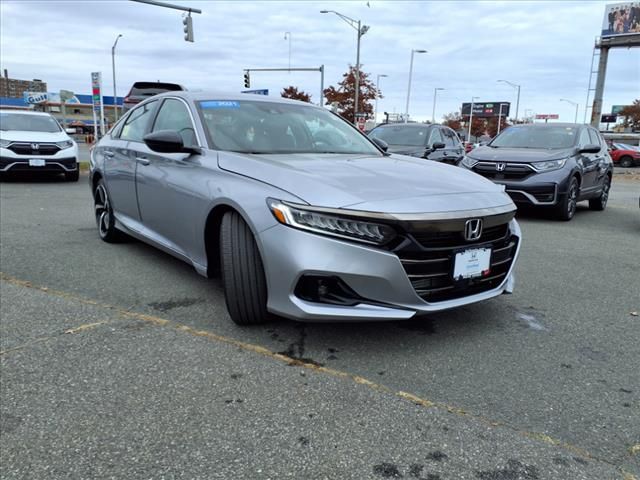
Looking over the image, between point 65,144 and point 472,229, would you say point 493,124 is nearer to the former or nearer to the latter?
point 65,144

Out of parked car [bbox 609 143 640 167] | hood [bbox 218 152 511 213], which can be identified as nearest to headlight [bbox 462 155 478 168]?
hood [bbox 218 152 511 213]

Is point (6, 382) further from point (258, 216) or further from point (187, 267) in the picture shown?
point (187, 267)

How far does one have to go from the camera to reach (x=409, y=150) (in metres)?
10.2

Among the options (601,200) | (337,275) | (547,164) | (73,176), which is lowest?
(73,176)

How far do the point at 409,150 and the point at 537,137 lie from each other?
95.8 inches

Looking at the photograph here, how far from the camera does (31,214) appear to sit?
712 centimetres

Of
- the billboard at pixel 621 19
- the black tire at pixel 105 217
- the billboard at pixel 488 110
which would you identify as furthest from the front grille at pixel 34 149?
the billboard at pixel 488 110

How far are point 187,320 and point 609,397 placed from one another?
2413 millimetres

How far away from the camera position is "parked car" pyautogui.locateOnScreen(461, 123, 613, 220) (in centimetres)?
759

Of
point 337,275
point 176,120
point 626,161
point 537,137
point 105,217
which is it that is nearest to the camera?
point 337,275

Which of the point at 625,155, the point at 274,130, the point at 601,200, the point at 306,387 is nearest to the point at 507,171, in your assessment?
the point at 601,200

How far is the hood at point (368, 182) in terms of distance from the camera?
2711 millimetres

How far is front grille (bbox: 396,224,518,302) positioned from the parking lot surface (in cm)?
34

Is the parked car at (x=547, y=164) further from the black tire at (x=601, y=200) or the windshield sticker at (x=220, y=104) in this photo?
the windshield sticker at (x=220, y=104)
